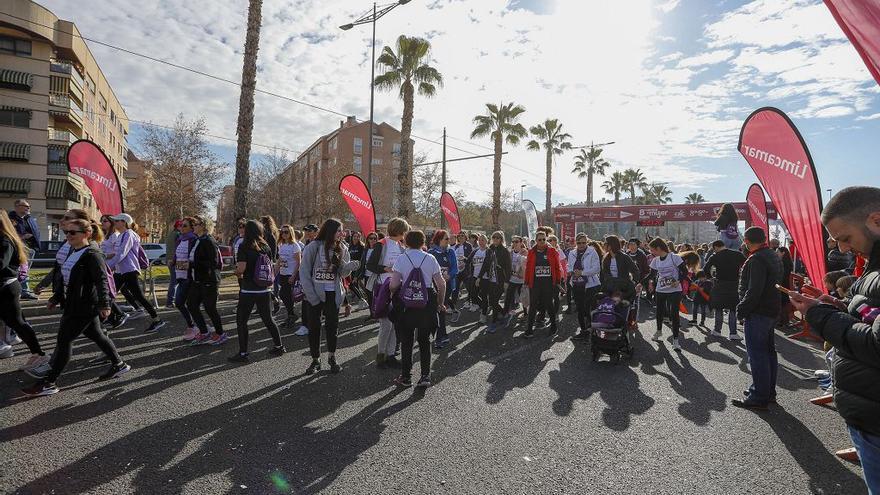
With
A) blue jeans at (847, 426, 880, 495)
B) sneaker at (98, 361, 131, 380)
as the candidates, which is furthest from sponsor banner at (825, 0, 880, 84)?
sneaker at (98, 361, 131, 380)

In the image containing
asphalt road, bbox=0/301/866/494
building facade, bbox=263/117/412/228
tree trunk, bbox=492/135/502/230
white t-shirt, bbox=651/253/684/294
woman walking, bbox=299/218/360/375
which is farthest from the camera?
building facade, bbox=263/117/412/228

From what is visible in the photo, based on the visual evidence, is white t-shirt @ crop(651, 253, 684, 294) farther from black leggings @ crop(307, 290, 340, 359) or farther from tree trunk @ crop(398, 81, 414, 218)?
tree trunk @ crop(398, 81, 414, 218)

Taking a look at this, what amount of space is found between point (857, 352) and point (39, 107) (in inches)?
1833

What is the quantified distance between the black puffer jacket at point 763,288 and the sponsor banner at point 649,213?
28.0 meters

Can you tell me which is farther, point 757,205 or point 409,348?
point 757,205

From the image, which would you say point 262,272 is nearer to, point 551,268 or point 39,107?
point 551,268

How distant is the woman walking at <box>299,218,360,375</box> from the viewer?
224 inches

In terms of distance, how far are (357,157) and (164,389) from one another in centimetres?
6236

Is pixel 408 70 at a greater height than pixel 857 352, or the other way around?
pixel 408 70

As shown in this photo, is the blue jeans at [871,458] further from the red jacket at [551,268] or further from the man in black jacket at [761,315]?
the red jacket at [551,268]

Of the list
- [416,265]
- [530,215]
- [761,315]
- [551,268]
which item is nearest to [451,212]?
[530,215]

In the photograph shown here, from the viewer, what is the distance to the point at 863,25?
2.79m

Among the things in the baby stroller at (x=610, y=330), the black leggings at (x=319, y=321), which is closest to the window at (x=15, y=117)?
the black leggings at (x=319, y=321)

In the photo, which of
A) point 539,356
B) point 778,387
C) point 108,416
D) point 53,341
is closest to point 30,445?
point 108,416
